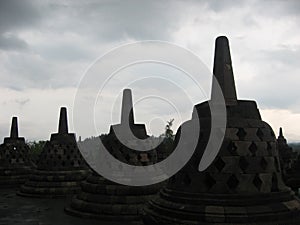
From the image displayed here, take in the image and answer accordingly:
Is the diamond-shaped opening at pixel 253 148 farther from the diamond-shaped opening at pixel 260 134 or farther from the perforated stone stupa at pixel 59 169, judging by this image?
the perforated stone stupa at pixel 59 169

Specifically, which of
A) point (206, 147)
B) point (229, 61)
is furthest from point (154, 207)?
point (229, 61)

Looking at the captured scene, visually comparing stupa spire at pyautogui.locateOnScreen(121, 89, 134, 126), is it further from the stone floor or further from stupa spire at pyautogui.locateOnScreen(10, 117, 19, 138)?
stupa spire at pyautogui.locateOnScreen(10, 117, 19, 138)

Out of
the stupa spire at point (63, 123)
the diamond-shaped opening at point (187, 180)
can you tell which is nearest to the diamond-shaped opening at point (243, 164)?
the diamond-shaped opening at point (187, 180)

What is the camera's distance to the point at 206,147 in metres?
7.21

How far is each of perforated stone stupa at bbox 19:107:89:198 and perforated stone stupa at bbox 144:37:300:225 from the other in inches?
459

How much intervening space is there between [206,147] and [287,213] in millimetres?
1969

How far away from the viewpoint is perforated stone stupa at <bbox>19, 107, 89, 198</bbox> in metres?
18.2

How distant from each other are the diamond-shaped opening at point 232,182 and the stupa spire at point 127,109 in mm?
7091

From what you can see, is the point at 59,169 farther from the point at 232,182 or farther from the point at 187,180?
the point at 232,182

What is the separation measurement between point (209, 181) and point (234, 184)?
483 mm

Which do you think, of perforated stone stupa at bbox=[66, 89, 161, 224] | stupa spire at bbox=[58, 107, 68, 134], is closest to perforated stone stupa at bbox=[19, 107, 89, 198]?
stupa spire at bbox=[58, 107, 68, 134]

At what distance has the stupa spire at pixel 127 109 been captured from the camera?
13617 millimetres

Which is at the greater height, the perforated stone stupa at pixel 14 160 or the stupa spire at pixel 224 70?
the stupa spire at pixel 224 70

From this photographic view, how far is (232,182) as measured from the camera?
6934 mm
